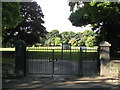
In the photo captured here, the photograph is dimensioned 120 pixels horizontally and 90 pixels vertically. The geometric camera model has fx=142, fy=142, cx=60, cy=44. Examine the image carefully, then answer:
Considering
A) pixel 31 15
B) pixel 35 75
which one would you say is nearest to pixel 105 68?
pixel 35 75

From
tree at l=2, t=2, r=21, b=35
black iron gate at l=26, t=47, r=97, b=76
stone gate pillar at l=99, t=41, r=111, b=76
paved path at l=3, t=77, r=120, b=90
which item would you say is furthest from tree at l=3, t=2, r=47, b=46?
stone gate pillar at l=99, t=41, r=111, b=76

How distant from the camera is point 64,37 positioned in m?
67.7

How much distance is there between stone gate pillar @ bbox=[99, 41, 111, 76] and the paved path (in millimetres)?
616

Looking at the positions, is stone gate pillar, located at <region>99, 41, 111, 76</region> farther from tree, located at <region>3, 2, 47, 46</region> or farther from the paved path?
tree, located at <region>3, 2, 47, 46</region>

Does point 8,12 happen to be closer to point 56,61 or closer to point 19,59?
point 19,59

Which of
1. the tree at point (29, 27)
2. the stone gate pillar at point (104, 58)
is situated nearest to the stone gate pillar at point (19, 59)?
A: the stone gate pillar at point (104, 58)

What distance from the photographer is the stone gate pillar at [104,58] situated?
8266mm

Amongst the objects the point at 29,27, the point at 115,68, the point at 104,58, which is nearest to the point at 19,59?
the point at 104,58

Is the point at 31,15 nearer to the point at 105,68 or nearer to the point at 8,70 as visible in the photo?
the point at 8,70

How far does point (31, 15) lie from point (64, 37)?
43962 millimetres

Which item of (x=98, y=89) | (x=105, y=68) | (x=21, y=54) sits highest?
Result: (x=21, y=54)

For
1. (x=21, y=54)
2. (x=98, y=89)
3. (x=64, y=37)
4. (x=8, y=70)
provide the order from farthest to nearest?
(x=64, y=37)
(x=8, y=70)
(x=21, y=54)
(x=98, y=89)

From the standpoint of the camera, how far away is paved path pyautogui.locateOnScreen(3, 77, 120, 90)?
21.0 feet

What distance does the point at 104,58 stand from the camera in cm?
839
